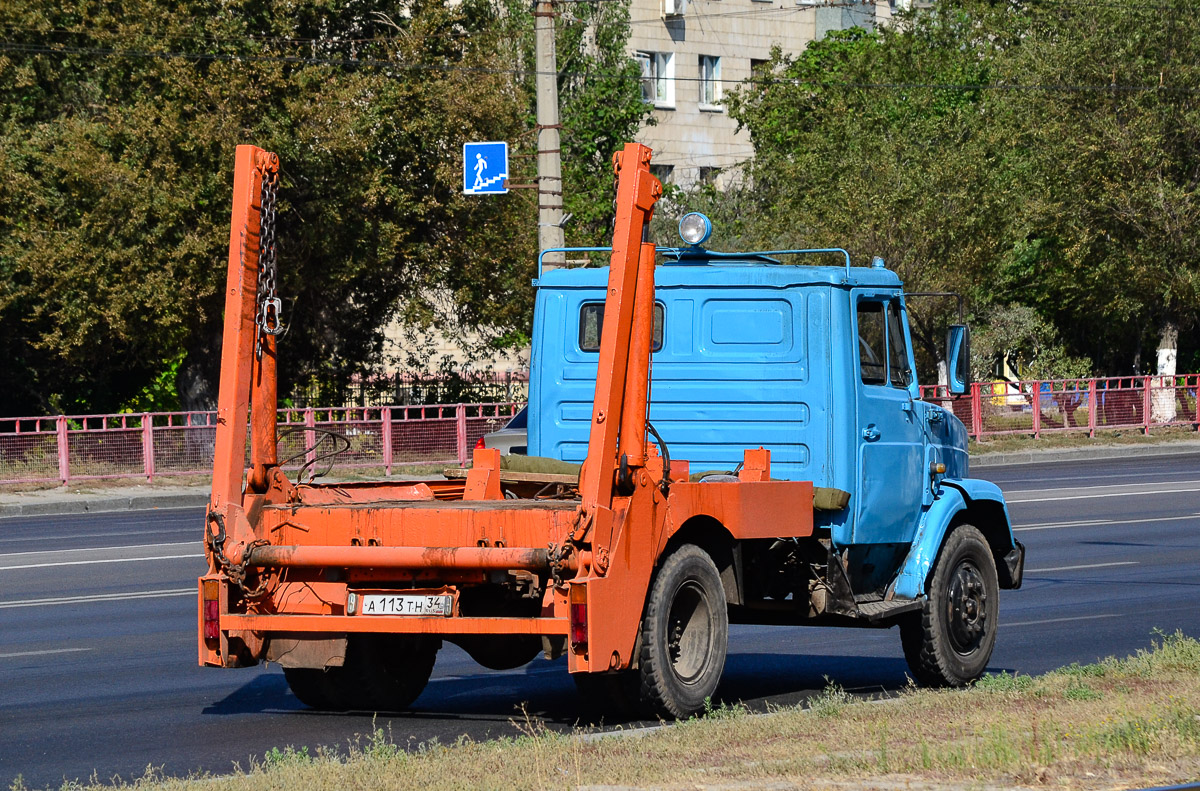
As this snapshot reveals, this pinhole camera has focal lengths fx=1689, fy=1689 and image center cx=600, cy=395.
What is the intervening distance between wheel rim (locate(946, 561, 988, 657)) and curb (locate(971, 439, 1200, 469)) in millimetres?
24130

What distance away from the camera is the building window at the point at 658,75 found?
2283 inches

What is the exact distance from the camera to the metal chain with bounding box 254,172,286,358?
8172 mm

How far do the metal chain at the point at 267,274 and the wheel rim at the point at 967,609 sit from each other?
3.95 meters

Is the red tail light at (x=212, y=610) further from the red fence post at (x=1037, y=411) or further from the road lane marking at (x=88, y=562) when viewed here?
the red fence post at (x=1037, y=411)

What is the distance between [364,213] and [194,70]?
410 centimetres

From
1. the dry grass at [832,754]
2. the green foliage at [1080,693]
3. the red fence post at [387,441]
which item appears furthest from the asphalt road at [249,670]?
the red fence post at [387,441]

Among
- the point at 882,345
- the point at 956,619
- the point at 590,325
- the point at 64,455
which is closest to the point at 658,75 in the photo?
the point at 64,455

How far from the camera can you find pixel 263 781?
20.8 ft

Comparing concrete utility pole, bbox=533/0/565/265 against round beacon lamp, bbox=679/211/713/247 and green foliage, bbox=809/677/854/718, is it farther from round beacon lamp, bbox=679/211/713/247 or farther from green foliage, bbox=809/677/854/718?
green foliage, bbox=809/677/854/718

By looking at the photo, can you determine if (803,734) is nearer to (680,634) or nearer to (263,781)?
(680,634)

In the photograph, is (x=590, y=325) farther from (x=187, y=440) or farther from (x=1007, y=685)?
(x=187, y=440)

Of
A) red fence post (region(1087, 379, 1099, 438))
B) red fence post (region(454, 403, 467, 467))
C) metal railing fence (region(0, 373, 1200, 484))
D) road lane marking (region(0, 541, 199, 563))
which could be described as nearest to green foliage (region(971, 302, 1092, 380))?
red fence post (region(1087, 379, 1099, 438))

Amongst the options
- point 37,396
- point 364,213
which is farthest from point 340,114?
point 37,396

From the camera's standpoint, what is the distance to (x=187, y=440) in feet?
94.5
